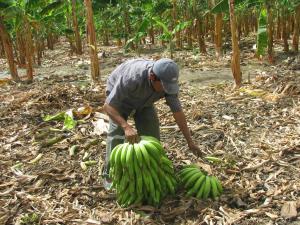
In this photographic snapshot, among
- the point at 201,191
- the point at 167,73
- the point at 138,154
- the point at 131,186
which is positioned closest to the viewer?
the point at 167,73

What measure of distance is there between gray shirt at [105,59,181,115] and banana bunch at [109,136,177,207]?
0.42 m

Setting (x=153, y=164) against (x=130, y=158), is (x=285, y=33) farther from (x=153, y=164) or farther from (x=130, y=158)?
(x=130, y=158)

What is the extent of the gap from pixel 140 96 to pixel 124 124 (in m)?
0.35

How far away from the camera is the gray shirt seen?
3898mm

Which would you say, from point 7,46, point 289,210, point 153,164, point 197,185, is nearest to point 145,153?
point 153,164

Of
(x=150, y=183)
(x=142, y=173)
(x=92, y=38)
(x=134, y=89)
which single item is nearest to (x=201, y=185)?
(x=150, y=183)

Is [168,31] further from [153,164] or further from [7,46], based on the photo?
[153,164]

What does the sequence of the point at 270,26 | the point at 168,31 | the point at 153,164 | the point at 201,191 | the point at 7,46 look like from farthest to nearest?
the point at 168,31
the point at 270,26
the point at 7,46
the point at 201,191
the point at 153,164

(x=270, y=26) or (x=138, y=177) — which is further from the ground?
(x=270, y=26)

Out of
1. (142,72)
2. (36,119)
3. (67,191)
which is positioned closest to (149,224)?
(67,191)

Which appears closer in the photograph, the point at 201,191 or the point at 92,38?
the point at 201,191

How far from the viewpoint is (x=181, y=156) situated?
17.2 ft

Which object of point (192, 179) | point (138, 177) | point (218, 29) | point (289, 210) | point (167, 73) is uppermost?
point (167, 73)

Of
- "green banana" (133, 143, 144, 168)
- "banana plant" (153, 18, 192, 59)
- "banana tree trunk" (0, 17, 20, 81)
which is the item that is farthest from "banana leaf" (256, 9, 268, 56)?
"banana tree trunk" (0, 17, 20, 81)
